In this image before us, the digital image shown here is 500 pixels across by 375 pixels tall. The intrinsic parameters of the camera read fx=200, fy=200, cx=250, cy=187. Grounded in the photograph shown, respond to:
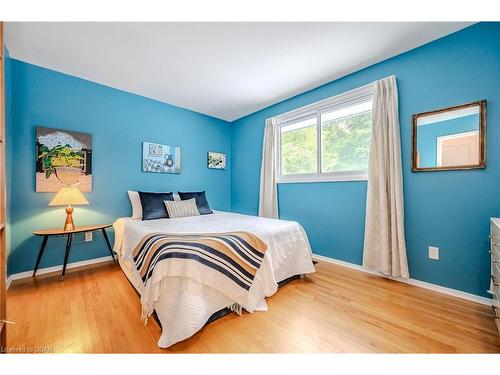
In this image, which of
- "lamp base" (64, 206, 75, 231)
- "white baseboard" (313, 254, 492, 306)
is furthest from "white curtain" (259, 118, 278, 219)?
"lamp base" (64, 206, 75, 231)

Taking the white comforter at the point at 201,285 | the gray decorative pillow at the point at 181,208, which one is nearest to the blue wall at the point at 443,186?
the white comforter at the point at 201,285

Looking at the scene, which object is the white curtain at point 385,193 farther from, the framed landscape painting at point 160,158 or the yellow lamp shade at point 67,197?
the yellow lamp shade at point 67,197

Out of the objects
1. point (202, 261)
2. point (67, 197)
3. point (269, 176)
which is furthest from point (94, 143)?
point (269, 176)

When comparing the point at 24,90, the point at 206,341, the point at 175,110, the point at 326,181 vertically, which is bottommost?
the point at 206,341

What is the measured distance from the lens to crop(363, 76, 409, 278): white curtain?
210 centimetres

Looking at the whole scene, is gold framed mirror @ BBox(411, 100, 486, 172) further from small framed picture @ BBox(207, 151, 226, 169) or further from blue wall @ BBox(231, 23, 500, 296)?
small framed picture @ BBox(207, 151, 226, 169)

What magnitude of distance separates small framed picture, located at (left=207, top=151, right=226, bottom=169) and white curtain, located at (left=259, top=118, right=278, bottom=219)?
3.29 ft

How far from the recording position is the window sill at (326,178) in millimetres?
2500

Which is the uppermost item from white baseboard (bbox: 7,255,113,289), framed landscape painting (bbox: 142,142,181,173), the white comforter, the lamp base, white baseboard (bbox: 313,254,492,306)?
framed landscape painting (bbox: 142,142,181,173)

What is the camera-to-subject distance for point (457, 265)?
185 centimetres

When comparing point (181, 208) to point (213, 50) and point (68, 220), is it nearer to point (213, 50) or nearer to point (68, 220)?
point (68, 220)
